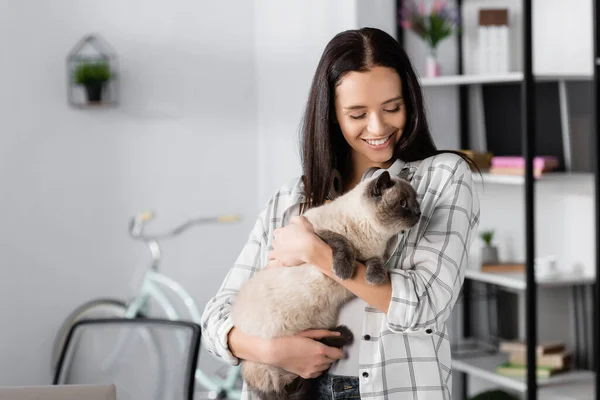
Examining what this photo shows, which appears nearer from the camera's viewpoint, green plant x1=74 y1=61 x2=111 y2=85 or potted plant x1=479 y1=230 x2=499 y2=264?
potted plant x1=479 y1=230 x2=499 y2=264

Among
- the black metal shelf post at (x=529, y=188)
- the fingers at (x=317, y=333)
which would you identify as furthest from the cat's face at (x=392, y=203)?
the black metal shelf post at (x=529, y=188)

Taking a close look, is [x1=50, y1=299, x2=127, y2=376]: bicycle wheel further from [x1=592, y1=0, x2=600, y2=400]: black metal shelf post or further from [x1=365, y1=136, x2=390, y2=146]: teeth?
[x1=365, y1=136, x2=390, y2=146]: teeth

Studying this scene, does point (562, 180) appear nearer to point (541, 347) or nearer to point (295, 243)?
point (541, 347)

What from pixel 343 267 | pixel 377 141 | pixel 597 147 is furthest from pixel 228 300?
pixel 597 147

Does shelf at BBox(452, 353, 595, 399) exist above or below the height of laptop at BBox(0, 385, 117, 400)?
below

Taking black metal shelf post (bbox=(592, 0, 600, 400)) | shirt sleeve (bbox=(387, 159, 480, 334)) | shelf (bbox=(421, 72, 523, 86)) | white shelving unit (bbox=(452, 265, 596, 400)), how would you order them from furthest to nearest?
shelf (bbox=(421, 72, 523, 86))
white shelving unit (bbox=(452, 265, 596, 400))
black metal shelf post (bbox=(592, 0, 600, 400))
shirt sleeve (bbox=(387, 159, 480, 334))

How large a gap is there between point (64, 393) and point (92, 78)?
295 centimetres

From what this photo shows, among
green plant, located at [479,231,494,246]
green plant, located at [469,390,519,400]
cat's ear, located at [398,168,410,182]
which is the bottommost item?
green plant, located at [469,390,519,400]

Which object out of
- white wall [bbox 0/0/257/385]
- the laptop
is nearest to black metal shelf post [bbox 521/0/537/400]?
white wall [bbox 0/0/257/385]

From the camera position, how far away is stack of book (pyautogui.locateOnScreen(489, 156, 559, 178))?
10.4ft

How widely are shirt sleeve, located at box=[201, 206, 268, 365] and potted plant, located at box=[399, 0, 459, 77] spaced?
216 centimetres

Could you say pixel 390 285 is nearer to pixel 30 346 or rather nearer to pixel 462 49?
pixel 462 49

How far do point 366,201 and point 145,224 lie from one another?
2.90 metres

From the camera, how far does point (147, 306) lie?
413 cm
